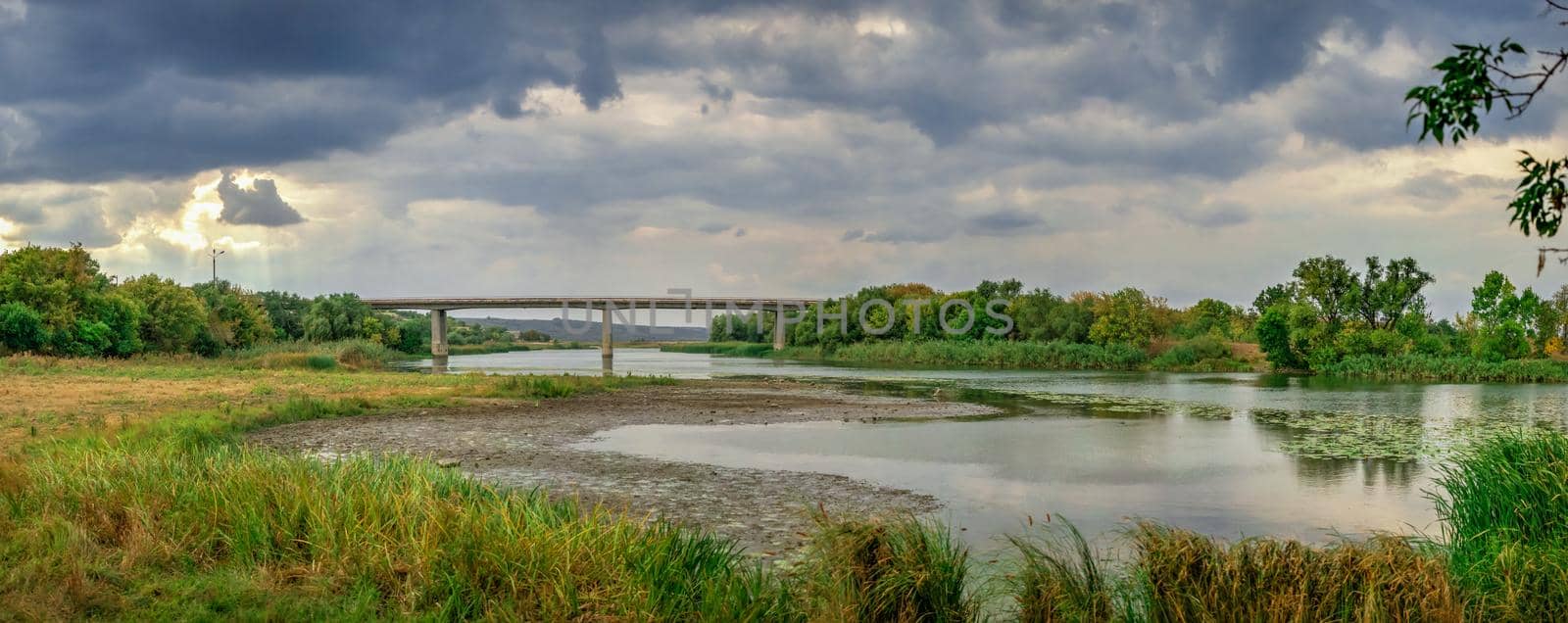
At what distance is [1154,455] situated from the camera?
20703mm

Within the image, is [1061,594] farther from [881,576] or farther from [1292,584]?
[1292,584]

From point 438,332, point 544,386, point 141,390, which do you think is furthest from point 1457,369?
point 438,332

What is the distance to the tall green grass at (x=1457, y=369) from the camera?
5522 cm

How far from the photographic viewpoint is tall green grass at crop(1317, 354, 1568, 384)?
181 feet

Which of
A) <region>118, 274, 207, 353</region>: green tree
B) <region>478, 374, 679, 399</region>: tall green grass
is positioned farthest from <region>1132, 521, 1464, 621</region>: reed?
<region>118, 274, 207, 353</region>: green tree

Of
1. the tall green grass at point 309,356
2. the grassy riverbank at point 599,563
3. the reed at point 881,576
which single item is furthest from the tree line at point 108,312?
the reed at point 881,576

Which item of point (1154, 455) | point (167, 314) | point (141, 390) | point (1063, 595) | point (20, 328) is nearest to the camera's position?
Result: point (1063, 595)

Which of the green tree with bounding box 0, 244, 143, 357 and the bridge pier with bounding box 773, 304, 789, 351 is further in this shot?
the bridge pier with bounding box 773, 304, 789, 351

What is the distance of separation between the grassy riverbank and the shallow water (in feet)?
10.8

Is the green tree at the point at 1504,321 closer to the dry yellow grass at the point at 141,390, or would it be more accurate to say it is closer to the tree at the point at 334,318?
the dry yellow grass at the point at 141,390

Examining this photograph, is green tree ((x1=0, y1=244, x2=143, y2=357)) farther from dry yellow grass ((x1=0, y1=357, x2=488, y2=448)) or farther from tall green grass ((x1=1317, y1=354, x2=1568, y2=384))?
tall green grass ((x1=1317, y1=354, x2=1568, y2=384))

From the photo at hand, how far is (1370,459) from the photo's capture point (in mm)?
20234

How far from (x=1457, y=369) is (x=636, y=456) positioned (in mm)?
57408

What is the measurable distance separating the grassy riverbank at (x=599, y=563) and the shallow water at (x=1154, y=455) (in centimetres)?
328
